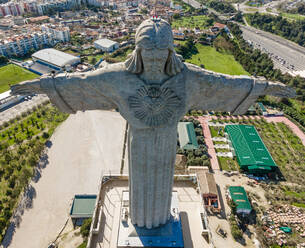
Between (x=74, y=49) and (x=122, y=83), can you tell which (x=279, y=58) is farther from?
(x=122, y=83)

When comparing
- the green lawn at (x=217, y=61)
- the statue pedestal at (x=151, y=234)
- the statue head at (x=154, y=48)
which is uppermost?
the statue head at (x=154, y=48)

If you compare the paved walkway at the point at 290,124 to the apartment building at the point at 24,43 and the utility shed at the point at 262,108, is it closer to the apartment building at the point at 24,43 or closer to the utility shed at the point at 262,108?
the utility shed at the point at 262,108

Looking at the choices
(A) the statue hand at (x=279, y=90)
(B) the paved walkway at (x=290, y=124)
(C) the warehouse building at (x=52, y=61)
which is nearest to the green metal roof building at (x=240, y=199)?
(B) the paved walkway at (x=290, y=124)

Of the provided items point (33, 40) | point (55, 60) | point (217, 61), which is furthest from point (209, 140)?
point (33, 40)

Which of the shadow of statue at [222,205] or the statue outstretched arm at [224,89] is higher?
the statue outstretched arm at [224,89]

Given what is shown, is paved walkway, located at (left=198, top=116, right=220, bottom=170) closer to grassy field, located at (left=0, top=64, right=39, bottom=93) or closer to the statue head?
Result: the statue head

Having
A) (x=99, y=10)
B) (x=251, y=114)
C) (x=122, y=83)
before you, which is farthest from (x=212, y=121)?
(x=99, y=10)
